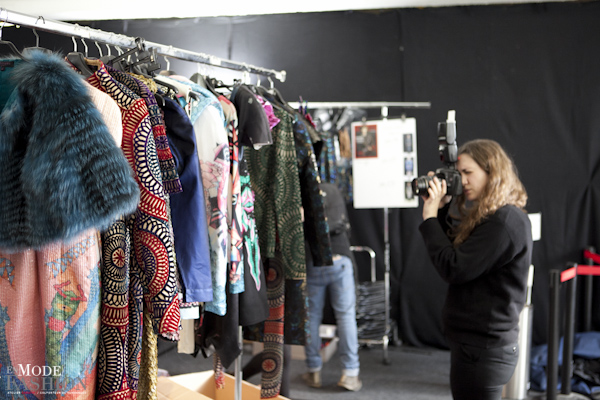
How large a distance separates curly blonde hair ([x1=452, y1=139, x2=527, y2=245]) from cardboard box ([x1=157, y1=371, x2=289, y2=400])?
1086 millimetres

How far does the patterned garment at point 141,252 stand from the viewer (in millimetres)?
1299

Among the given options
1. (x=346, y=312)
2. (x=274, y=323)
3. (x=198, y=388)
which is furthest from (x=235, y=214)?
(x=346, y=312)

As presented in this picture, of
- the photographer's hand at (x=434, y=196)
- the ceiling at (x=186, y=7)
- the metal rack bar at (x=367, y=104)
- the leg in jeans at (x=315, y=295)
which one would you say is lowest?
the leg in jeans at (x=315, y=295)

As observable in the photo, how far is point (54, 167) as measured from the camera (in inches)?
43.7

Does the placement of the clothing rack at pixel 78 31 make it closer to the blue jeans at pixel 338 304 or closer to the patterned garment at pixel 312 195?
the patterned garment at pixel 312 195

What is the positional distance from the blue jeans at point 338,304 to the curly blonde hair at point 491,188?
1430 mm

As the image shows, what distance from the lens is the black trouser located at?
1.95m

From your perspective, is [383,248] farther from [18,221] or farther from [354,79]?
[18,221]

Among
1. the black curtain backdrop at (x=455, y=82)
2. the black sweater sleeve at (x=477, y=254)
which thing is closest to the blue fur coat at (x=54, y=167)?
the black sweater sleeve at (x=477, y=254)

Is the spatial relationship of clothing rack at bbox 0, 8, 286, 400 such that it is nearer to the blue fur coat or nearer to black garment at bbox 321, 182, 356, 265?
→ the blue fur coat

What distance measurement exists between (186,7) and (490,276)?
341cm

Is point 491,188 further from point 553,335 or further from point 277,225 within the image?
point 553,335

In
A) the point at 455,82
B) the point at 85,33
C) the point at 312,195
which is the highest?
the point at 455,82

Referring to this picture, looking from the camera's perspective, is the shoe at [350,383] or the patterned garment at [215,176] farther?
the shoe at [350,383]
